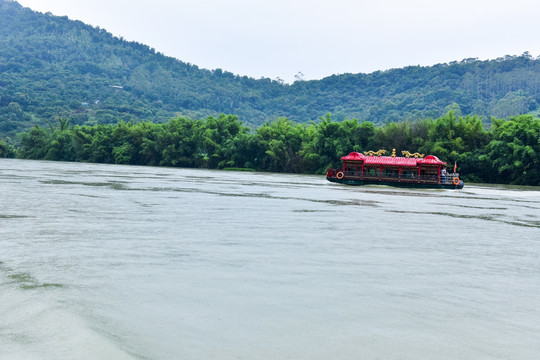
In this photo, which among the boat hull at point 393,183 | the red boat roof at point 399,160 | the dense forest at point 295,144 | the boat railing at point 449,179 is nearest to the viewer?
the boat hull at point 393,183

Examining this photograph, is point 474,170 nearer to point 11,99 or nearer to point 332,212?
point 332,212

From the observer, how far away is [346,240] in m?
11.6

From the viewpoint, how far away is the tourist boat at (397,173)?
38825 millimetres

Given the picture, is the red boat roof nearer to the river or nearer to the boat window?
the boat window

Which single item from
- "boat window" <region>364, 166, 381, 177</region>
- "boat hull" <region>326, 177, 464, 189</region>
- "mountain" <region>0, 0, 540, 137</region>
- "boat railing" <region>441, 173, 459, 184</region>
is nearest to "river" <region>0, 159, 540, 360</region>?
"boat hull" <region>326, 177, 464, 189</region>

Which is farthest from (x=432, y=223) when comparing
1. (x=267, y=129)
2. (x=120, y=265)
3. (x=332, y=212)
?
(x=267, y=129)

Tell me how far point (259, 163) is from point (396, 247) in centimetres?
6079

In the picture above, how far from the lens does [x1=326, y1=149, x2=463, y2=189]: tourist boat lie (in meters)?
38.8

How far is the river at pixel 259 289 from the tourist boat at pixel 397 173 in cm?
2507

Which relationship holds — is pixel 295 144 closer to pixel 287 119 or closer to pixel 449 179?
pixel 287 119

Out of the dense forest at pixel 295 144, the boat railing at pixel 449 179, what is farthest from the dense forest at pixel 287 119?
the boat railing at pixel 449 179

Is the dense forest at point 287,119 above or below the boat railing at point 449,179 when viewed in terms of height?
above

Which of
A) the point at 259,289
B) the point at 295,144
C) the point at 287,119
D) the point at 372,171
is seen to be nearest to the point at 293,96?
the point at 287,119

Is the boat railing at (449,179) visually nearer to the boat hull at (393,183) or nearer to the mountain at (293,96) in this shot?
the boat hull at (393,183)
